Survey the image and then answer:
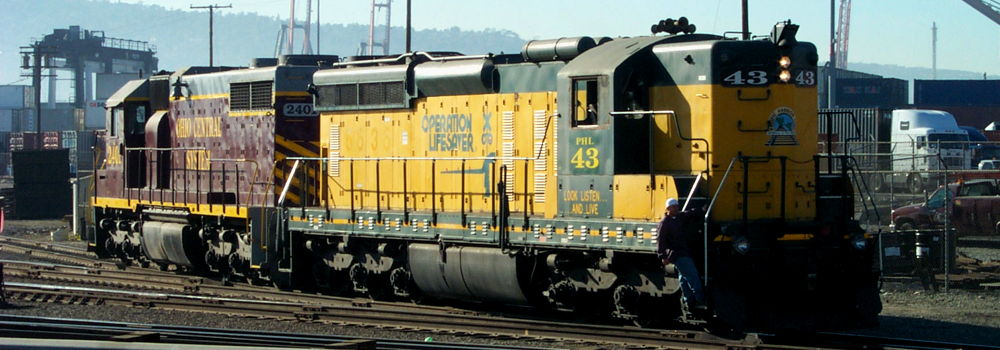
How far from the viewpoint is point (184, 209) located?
63.6 ft

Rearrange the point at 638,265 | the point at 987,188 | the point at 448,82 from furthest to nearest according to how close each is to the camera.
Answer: the point at 987,188 < the point at 448,82 < the point at 638,265

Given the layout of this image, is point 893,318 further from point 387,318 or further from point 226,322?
point 226,322

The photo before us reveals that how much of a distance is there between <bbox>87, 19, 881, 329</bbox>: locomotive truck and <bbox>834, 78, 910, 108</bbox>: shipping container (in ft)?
181

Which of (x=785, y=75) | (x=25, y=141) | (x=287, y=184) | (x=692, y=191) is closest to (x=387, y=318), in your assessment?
(x=692, y=191)

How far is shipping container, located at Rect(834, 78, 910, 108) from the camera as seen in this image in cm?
6881

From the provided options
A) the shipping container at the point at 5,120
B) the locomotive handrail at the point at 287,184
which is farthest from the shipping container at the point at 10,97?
the locomotive handrail at the point at 287,184

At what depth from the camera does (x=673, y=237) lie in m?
11.0

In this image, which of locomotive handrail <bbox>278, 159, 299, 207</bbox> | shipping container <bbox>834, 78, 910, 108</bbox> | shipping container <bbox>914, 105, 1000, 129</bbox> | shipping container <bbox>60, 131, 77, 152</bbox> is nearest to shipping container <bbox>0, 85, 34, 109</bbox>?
shipping container <bbox>60, 131, 77, 152</bbox>

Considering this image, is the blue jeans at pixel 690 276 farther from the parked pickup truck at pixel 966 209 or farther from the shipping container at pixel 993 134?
the shipping container at pixel 993 134

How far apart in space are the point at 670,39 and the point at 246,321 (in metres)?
5.73

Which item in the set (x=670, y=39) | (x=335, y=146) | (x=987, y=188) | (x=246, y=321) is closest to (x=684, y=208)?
(x=670, y=39)

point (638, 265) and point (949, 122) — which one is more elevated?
point (949, 122)

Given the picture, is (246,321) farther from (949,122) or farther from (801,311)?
(949,122)

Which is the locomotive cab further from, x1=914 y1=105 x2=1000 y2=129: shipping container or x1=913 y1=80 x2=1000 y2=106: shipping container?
x1=913 y1=80 x2=1000 y2=106: shipping container
